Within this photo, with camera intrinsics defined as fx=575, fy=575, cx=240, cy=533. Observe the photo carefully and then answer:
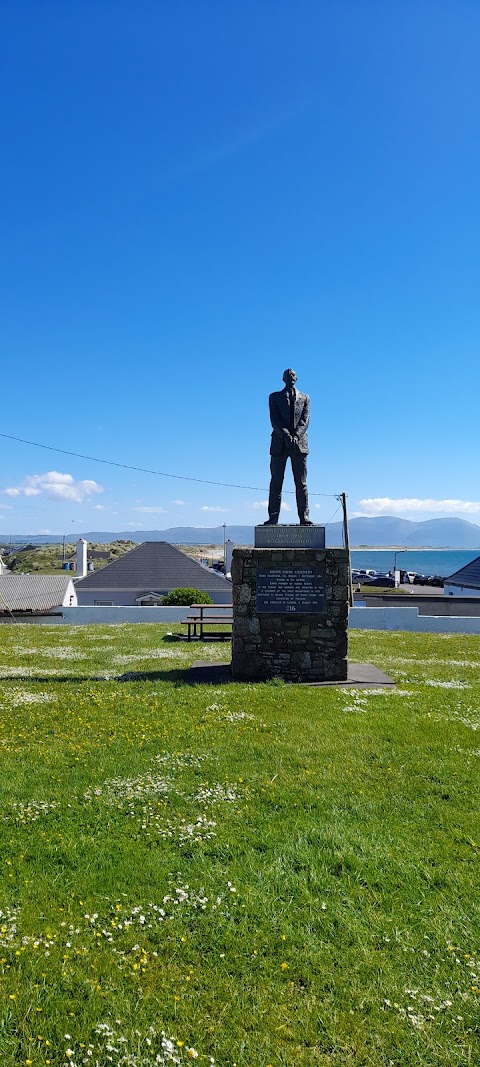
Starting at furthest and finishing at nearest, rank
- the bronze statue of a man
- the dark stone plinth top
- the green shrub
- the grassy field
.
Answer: the green shrub, the bronze statue of a man, the dark stone plinth top, the grassy field

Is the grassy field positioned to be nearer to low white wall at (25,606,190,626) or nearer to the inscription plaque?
the inscription plaque

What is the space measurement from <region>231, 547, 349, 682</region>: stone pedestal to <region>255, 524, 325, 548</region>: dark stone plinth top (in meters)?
0.18

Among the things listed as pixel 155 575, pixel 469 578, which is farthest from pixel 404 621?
pixel 155 575

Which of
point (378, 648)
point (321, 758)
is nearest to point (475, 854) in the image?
point (321, 758)

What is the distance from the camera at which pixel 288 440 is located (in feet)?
44.2

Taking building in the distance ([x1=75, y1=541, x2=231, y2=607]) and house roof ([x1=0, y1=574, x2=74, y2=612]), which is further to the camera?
building in the distance ([x1=75, y1=541, x2=231, y2=607])

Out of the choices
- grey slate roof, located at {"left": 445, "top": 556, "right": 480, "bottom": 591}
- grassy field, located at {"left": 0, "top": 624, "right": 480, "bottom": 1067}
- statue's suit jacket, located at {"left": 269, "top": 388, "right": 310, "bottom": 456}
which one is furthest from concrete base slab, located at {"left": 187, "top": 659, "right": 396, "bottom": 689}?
grey slate roof, located at {"left": 445, "top": 556, "right": 480, "bottom": 591}

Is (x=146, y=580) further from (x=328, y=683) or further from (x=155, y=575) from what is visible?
(x=328, y=683)

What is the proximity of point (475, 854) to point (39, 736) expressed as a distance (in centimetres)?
627

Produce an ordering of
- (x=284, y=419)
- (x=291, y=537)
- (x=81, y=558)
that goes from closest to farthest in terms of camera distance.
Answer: (x=291, y=537), (x=284, y=419), (x=81, y=558)

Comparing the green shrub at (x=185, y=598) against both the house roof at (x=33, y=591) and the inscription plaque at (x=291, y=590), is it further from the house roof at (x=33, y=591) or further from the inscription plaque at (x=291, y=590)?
the inscription plaque at (x=291, y=590)

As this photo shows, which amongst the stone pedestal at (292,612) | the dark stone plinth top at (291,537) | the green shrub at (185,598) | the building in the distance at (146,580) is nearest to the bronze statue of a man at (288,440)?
the dark stone plinth top at (291,537)

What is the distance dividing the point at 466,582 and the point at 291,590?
35.2 meters

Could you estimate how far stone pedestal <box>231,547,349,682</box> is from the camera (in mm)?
Result: 12562
